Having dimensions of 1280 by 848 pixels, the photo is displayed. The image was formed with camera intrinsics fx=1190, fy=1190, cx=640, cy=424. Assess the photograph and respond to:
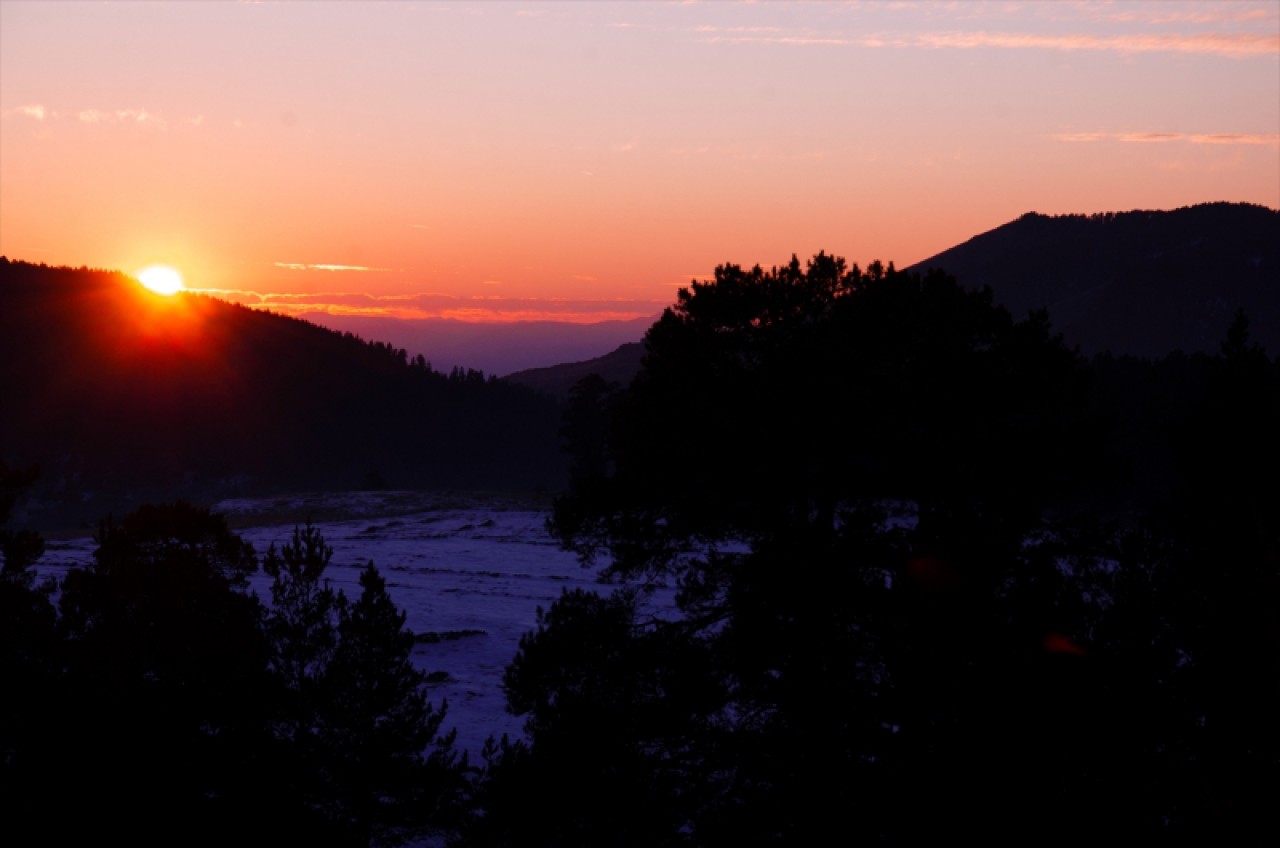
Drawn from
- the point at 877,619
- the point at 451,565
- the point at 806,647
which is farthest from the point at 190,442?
the point at 877,619

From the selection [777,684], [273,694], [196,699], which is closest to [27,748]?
[196,699]

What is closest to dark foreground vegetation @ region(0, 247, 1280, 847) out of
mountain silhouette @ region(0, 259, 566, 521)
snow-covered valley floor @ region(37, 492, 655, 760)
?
snow-covered valley floor @ region(37, 492, 655, 760)

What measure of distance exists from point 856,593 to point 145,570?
13415 millimetres

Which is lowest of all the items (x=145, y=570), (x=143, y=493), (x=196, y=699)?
(x=143, y=493)

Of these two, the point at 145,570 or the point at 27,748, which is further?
the point at 145,570

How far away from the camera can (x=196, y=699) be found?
63.4 ft

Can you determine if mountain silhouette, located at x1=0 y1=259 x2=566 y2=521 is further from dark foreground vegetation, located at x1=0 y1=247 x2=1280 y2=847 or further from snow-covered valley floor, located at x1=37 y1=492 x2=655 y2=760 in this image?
dark foreground vegetation, located at x1=0 y1=247 x2=1280 y2=847

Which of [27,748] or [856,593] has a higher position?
[856,593]

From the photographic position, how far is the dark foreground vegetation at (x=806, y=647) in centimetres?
1495

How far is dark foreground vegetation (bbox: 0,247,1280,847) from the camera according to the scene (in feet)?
49.0

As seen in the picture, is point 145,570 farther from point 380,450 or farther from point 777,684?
point 380,450

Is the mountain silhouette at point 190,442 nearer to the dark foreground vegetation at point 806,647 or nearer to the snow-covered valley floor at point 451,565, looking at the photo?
the snow-covered valley floor at point 451,565

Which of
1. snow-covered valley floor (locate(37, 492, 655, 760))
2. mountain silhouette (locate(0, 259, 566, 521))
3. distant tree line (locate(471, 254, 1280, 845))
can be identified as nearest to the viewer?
distant tree line (locate(471, 254, 1280, 845))

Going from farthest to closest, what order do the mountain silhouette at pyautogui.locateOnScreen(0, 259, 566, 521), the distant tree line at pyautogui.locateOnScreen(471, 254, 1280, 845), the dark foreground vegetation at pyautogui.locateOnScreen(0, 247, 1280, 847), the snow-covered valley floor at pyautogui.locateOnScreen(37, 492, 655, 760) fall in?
the mountain silhouette at pyautogui.locateOnScreen(0, 259, 566, 521) → the snow-covered valley floor at pyautogui.locateOnScreen(37, 492, 655, 760) → the dark foreground vegetation at pyautogui.locateOnScreen(0, 247, 1280, 847) → the distant tree line at pyautogui.locateOnScreen(471, 254, 1280, 845)
